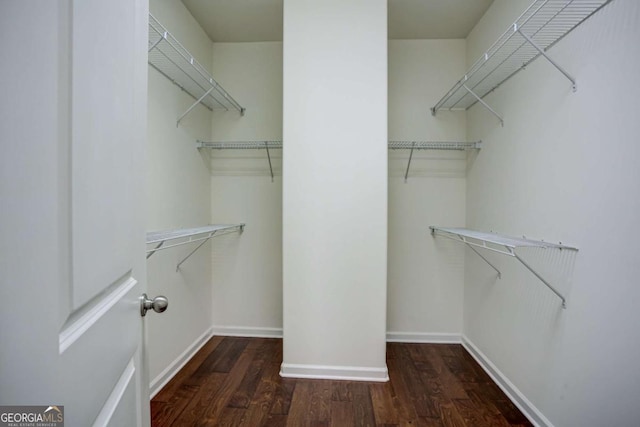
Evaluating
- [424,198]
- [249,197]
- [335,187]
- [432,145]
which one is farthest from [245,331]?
[432,145]

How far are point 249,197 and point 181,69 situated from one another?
43.2 inches

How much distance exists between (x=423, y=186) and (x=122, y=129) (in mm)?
2284

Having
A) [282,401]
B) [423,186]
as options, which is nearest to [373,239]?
[423,186]

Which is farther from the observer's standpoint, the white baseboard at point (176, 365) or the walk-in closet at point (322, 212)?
the white baseboard at point (176, 365)

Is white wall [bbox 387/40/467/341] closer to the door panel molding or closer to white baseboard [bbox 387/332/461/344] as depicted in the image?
white baseboard [bbox 387/332/461/344]

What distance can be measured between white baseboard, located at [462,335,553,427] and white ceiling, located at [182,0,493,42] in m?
2.53

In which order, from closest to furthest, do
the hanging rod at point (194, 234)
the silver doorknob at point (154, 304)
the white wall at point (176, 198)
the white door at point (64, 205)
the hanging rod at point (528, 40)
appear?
the white door at point (64, 205), the silver doorknob at point (154, 304), the hanging rod at point (528, 40), the hanging rod at point (194, 234), the white wall at point (176, 198)

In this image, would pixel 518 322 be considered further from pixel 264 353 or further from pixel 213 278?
pixel 213 278

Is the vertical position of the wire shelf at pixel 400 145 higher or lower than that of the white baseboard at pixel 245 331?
higher

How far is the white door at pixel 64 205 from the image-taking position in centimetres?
28

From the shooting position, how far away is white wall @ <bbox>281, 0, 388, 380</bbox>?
6.10 feet
